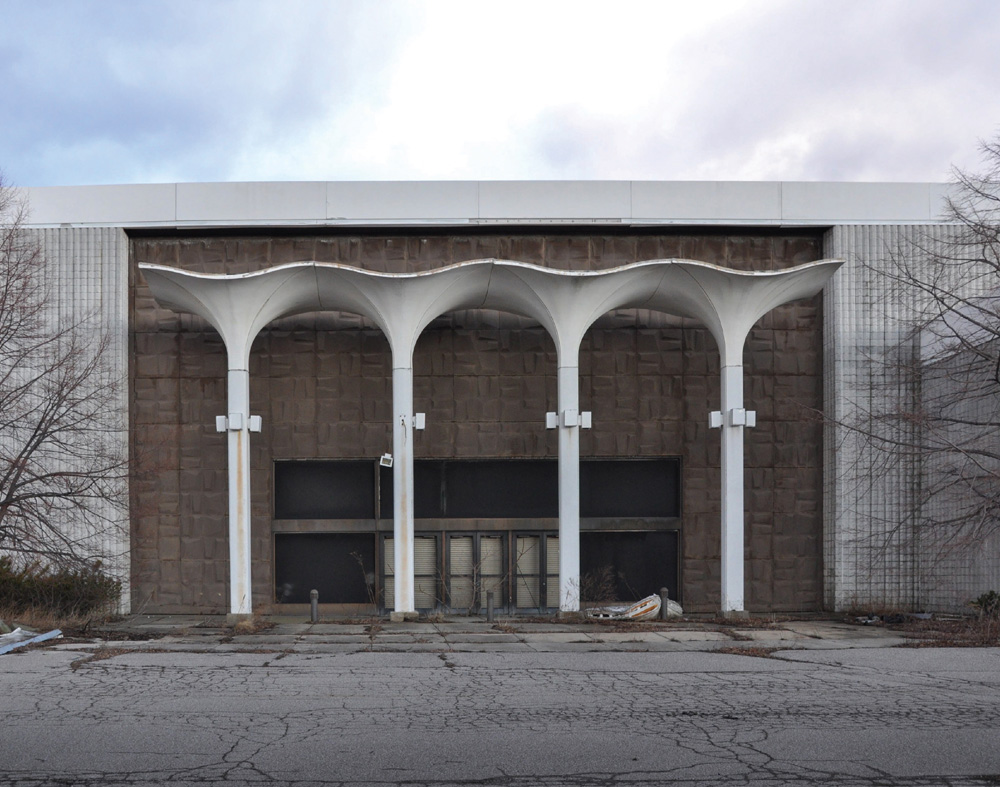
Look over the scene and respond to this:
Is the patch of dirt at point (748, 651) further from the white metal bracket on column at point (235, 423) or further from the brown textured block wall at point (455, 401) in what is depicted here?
the white metal bracket on column at point (235, 423)

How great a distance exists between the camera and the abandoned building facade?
23.5 m

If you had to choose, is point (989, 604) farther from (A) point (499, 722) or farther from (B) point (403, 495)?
(A) point (499, 722)

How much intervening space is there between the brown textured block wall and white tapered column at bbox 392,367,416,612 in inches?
86.9

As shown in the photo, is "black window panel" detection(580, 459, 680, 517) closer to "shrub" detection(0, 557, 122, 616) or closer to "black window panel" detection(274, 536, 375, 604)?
"black window panel" detection(274, 536, 375, 604)

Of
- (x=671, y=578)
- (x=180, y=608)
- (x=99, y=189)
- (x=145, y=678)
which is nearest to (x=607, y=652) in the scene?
(x=145, y=678)

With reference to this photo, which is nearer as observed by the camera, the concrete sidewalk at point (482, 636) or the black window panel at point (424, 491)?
the concrete sidewalk at point (482, 636)

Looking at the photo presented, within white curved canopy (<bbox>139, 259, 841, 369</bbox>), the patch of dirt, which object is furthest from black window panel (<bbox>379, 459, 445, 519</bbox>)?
the patch of dirt

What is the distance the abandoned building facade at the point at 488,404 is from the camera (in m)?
23.5

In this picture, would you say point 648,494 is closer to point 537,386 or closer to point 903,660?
point 537,386

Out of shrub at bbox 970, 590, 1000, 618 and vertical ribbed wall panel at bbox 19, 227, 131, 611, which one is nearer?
shrub at bbox 970, 590, 1000, 618

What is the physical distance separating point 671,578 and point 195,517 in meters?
11.2

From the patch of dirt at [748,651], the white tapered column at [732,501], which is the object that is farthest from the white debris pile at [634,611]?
the patch of dirt at [748,651]

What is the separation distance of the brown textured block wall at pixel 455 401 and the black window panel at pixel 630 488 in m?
0.40

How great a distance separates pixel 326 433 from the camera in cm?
2367
